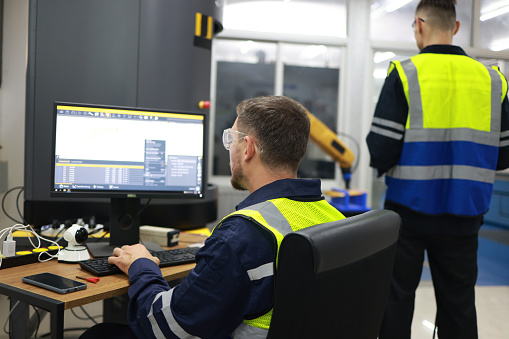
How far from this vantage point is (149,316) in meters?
1.04

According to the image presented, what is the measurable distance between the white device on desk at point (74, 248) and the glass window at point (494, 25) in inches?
174

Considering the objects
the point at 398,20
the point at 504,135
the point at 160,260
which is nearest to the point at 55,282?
the point at 160,260

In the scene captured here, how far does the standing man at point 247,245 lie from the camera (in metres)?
0.93

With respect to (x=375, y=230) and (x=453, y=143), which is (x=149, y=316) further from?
(x=453, y=143)

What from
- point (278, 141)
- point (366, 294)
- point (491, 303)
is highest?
A: point (278, 141)

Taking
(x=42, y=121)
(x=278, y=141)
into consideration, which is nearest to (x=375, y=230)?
A: (x=278, y=141)

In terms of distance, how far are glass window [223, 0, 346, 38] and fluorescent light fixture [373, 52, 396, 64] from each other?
39 cm

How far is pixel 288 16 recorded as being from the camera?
14.3 feet

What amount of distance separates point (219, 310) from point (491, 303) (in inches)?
128

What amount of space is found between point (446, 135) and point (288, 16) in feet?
9.33

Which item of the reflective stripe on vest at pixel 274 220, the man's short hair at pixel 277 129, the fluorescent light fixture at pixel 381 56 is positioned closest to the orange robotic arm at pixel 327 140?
the fluorescent light fixture at pixel 381 56

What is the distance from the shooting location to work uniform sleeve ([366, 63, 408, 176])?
1900mm

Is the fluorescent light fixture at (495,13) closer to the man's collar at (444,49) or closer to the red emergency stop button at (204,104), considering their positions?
the man's collar at (444,49)

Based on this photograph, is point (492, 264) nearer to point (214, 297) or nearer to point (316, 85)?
point (316, 85)
